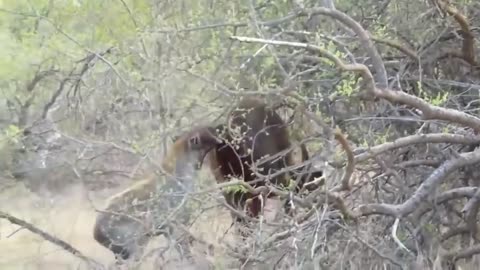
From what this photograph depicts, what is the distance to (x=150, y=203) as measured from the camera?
5852 mm

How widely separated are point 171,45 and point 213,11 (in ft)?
1.37

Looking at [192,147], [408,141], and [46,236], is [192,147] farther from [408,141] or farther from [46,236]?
[408,141]

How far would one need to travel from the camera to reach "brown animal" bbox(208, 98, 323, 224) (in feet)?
19.2

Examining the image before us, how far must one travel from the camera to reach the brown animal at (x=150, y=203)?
5797 millimetres

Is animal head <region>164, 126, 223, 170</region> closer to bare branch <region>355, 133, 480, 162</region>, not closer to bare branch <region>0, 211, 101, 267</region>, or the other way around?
bare branch <region>0, 211, 101, 267</region>

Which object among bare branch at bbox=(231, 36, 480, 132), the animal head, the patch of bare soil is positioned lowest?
the patch of bare soil

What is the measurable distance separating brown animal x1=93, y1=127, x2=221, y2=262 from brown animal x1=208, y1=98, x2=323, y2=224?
6.5 inches

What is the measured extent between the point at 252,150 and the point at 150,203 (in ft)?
2.41

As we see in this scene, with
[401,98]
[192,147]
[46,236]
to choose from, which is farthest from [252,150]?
[46,236]

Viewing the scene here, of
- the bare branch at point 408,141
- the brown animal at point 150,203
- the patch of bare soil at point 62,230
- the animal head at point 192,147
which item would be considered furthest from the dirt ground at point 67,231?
the bare branch at point 408,141

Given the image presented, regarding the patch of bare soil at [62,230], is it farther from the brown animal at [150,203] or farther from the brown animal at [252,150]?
the brown animal at [252,150]

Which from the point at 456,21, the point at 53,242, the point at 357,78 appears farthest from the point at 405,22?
the point at 53,242

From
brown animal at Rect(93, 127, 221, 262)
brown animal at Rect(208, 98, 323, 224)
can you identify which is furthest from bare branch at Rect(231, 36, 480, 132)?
brown animal at Rect(93, 127, 221, 262)

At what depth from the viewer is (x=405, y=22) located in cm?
628
